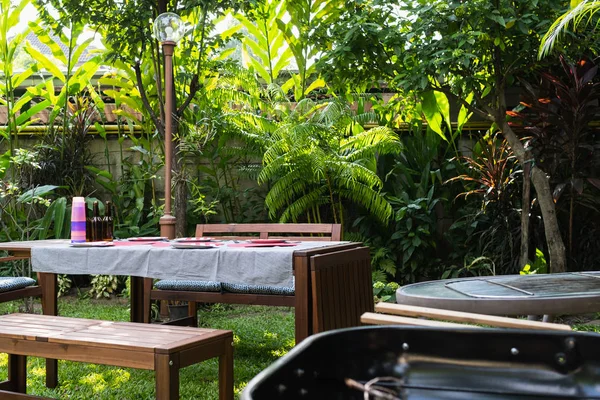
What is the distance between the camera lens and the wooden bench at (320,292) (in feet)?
10.8

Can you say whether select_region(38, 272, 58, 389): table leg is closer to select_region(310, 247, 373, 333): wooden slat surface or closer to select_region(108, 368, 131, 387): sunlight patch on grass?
select_region(108, 368, 131, 387): sunlight patch on grass

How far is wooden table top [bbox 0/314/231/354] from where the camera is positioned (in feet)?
8.81

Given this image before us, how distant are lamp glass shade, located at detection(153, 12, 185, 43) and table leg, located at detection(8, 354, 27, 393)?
7.89 feet

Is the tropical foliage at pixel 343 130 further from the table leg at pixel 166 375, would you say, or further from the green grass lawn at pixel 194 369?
the table leg at pixel 166 375

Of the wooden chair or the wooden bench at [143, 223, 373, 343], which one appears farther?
the wooden chair

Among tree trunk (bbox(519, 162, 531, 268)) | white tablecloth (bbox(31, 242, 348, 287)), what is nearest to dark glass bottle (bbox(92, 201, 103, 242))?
white tablecloth (bbox(31, 242, 348, 287))

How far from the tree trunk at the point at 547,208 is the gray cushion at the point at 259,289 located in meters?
2.59

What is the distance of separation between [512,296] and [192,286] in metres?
2.76

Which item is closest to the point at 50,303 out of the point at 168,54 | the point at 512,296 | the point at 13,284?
the point at 13,284

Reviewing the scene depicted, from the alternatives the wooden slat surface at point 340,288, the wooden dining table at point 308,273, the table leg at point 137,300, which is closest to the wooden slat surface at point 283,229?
the wooden dining table at point 308,273

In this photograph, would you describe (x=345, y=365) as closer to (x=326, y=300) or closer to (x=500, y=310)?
(x=500, y=310)

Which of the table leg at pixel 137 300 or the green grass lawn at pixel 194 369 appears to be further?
the table leg at pixel 137 300

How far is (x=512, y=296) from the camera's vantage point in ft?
6.61

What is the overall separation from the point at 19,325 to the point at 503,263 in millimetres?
4639
